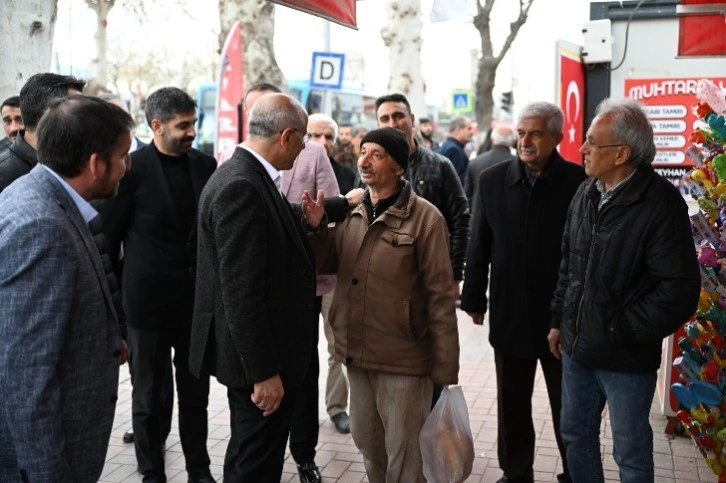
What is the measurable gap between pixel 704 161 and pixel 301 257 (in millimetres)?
2316

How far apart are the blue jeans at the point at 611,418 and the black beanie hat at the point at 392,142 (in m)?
1.17

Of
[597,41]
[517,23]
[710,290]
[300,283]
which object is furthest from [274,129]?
[517,23]

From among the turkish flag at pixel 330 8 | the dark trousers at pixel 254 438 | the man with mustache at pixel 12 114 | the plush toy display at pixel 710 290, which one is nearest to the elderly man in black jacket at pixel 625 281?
the plush toy display at pixel 710 290

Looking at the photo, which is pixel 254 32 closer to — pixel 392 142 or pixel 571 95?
pixel 571 95

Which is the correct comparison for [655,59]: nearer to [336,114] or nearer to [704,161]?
[704,161]

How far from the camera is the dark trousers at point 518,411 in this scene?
14.3 feet

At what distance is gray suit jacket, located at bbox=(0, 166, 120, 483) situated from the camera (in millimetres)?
2367

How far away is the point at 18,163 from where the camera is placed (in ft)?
13.7

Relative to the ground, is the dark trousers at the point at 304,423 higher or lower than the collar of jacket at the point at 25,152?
lower

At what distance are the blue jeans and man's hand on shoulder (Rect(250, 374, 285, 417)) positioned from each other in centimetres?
136

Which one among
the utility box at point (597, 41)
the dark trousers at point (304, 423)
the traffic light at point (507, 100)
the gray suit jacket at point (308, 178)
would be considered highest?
the traffic light at point (507, 100)

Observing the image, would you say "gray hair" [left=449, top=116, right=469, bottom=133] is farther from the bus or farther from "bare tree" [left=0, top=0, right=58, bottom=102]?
the bus

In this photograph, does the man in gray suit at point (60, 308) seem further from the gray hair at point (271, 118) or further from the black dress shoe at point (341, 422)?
the black dress shoe at point (341, 422)

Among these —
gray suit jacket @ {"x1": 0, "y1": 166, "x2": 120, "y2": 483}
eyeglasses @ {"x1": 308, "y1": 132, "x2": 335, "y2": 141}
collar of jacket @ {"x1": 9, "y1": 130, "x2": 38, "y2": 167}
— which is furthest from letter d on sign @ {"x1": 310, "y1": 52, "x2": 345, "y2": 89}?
gray suit jacket @ {"x1": 0, "y1": 166, "x2": 120, "y2": 483}
